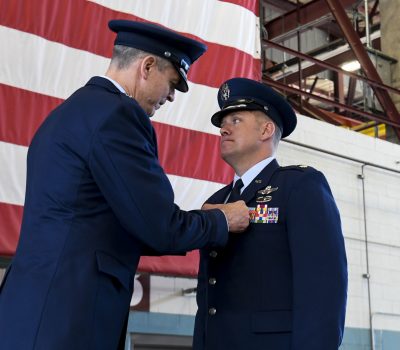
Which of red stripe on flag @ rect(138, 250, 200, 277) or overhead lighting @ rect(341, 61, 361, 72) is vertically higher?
overhead lighting @ rect(341, 61, 361, 72)

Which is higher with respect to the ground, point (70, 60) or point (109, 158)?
point (70, 60)

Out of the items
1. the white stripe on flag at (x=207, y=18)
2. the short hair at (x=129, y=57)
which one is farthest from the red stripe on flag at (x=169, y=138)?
the short hair at (x=129, y=57)

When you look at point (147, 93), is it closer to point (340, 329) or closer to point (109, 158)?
point (109, 158)

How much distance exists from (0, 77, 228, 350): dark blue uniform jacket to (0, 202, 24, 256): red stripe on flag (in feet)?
6.18

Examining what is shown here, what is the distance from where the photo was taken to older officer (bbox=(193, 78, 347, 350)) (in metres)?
2.09

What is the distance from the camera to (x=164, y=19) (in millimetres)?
4605

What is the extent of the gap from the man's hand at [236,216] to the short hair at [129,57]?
44 centimetres

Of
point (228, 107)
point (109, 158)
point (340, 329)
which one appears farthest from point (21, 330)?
point (228, 107)

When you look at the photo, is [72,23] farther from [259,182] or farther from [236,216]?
[236,216]

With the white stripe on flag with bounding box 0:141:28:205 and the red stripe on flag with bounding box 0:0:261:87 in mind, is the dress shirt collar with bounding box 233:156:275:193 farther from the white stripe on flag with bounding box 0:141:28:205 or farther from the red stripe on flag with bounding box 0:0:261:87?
the red stripe on flag with bounding box 0:0:261:87

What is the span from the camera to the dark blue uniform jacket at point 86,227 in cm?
171

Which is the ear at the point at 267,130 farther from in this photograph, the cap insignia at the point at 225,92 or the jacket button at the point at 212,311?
the jacket button at the point at 212,311

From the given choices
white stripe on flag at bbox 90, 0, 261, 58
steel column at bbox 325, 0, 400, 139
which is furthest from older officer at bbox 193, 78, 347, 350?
steel column at bbox 325, 0, 400, 139

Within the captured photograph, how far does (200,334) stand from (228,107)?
0.77m
